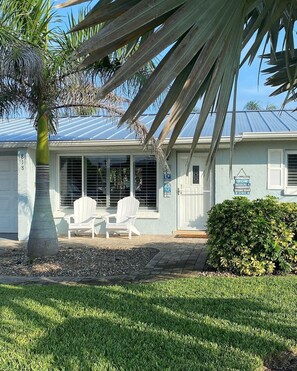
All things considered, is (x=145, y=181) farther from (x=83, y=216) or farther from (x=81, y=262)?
(x=81, y=262)

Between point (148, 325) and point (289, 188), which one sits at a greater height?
point (289, 188)

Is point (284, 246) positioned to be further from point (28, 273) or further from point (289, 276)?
point (28, 273)

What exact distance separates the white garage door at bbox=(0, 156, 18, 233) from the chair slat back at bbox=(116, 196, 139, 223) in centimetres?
349

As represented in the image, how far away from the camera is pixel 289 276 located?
270 inches

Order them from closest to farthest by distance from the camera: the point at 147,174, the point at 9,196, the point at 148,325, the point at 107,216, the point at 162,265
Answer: the point at 148,325
the point at 162,265
the point at 107,216
the point at 147,174
the point at 9,196

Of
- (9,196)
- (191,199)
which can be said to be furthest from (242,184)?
(9,196)

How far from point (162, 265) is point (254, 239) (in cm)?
193

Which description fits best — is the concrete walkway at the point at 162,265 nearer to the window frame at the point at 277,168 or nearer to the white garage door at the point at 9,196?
the white garage door at the point at 9,196

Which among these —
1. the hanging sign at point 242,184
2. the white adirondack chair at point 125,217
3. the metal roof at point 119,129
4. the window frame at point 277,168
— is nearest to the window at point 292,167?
the window frame at point 277,168

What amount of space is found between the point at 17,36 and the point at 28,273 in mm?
4422

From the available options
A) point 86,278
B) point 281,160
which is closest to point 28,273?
point 86,278

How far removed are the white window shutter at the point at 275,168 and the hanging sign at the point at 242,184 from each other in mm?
606

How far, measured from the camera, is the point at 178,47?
1855mm

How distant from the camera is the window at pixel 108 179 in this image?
39.3 ft
